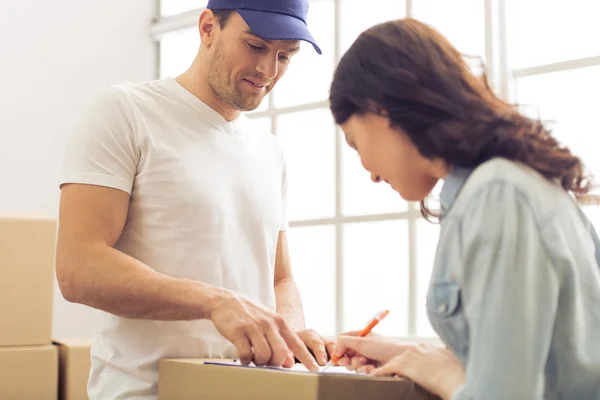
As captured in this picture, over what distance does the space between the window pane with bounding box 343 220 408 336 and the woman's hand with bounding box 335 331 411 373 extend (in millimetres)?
1540

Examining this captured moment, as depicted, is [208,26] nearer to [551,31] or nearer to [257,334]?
[257,334]

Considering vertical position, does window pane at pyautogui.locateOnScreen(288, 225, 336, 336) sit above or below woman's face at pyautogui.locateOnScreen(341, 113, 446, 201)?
below

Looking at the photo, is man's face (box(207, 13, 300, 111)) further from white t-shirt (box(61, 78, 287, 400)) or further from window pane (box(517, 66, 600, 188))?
window pane (box(517, 66, 600, 188))

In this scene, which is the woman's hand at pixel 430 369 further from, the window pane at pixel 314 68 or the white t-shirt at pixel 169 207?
the window pane at pixel 314 68

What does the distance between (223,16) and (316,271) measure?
153cm

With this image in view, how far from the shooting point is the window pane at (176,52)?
3533 millimetres

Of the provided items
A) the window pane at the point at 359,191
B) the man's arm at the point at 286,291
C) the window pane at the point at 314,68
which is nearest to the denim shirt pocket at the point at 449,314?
the man's arm at the point at 286,291

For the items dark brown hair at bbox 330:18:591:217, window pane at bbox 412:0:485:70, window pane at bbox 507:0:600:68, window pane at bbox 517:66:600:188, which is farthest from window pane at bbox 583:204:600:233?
dark brown hair at bbox 330:18:591:217

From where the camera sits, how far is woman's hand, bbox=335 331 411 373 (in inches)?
42.0

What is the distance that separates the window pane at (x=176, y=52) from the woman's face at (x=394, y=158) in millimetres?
2650

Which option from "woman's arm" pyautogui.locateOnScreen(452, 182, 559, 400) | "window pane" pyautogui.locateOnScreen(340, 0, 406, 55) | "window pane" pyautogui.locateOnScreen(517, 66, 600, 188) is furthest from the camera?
"window pane" pyautogui.locateOnScreen(340, 0, 406, 55)

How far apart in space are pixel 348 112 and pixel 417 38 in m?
0.13

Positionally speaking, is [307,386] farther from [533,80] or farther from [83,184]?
[533,80]

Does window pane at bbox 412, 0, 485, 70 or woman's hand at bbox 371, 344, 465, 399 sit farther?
window pane at bbox 412, 0, 485, 70
